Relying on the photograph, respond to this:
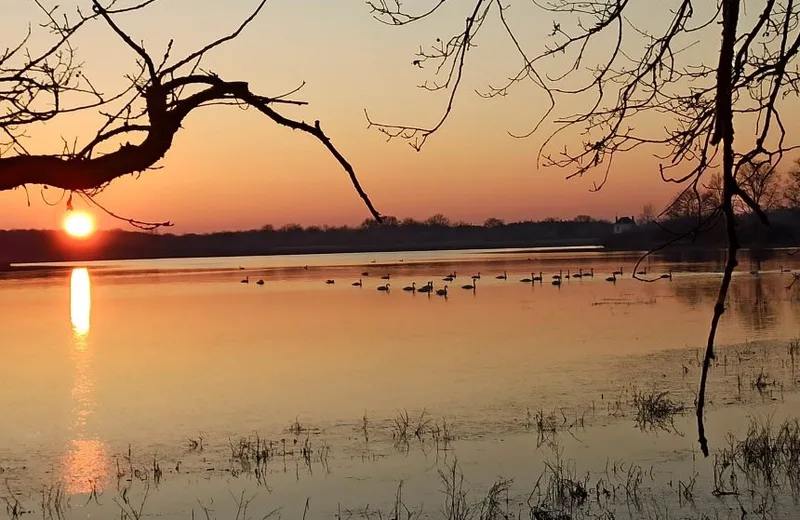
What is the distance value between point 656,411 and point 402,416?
4.18 m

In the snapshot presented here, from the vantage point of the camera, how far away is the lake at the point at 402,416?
36.0 feet

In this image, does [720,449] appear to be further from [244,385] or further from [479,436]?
[244,385]

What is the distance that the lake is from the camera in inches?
432

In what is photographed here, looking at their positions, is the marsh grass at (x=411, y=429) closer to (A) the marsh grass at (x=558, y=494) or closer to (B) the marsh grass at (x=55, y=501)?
(A) the marsh grass at (x=558, y=494)

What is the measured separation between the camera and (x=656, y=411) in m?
14.9

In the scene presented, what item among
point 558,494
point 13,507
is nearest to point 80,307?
point 13,507

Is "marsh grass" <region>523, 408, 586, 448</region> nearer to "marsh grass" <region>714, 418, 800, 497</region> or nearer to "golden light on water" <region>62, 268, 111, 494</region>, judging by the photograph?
"marsh grass" <region>714, 418, 800, 497</region>

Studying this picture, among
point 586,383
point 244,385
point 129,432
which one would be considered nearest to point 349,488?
point 129,432

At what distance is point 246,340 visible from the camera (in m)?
31.0

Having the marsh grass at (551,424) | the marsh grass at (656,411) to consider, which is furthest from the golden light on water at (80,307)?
the marsh grass at (656,411)

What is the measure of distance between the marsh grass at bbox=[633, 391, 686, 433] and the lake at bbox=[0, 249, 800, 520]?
58mm

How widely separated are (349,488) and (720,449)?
498 cm

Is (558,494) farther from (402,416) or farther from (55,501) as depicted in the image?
(55,501)

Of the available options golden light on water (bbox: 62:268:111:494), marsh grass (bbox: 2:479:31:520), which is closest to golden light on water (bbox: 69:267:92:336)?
golden light on water (bbox: 62:268:111:494)
